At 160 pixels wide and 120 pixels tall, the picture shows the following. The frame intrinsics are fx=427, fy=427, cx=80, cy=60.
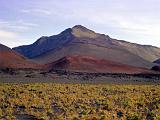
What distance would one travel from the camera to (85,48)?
134625 mm

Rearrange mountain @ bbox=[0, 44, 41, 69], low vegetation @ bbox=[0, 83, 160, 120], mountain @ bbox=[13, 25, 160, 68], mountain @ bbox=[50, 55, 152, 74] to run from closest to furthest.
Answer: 1. low vegetation @ bbox=[0, 83, 160, 120]
2. mountain @ bbox=[50, 55, 152, 74]
3. mountain @ bbox=[0, 44, 41, 69]
4. mountain @ bbox=[13, 25, 160, 68]

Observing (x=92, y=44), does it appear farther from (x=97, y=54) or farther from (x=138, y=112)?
(x=138, y=112)

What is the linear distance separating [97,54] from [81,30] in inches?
1852

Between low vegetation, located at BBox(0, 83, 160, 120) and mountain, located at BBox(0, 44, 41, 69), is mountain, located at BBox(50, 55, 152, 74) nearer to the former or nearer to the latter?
mountain, located at BBox(0, 44, 41, 69)

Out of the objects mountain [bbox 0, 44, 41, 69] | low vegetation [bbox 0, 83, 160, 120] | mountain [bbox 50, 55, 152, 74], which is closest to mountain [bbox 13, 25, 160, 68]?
mountain [bbox 0, 44, 41, 69]

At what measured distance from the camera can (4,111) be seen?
17.5 meters

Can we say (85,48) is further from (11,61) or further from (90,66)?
(90,66)

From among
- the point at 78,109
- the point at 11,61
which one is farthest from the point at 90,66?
the point at 78,109

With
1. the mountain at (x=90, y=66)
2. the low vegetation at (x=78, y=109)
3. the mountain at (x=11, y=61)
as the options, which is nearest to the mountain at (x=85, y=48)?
the mountain at (x=11, y=61)

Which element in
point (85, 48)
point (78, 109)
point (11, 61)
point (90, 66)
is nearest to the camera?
point (78, 109)

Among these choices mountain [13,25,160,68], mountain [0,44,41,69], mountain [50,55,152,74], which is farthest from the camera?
mountain [13,25,160,68]

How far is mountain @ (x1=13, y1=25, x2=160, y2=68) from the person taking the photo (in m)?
129

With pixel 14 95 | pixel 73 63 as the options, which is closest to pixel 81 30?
pixel 73 63

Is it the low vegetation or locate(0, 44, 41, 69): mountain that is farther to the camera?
locate(0, 44, 41, 69): mountain
